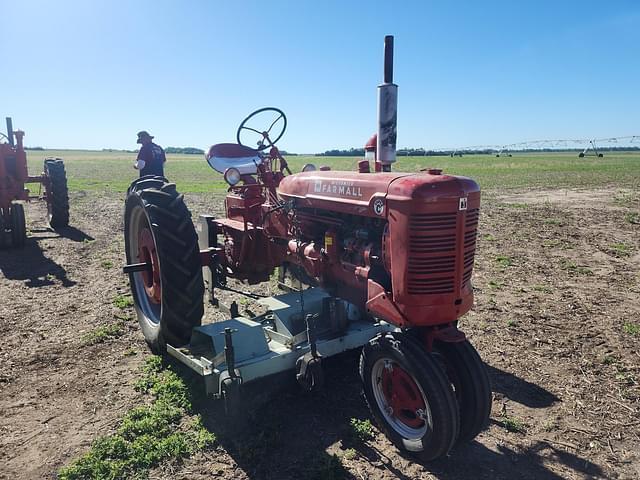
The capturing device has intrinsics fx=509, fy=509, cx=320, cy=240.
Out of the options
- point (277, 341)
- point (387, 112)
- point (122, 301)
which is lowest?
point (122, 301)

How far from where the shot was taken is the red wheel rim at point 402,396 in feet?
9.70

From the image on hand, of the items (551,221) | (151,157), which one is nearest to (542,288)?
(551,221)

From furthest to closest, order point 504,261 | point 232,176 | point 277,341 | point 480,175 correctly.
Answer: point 480,175 < point 504,261 < point 232,176 < point 277,341

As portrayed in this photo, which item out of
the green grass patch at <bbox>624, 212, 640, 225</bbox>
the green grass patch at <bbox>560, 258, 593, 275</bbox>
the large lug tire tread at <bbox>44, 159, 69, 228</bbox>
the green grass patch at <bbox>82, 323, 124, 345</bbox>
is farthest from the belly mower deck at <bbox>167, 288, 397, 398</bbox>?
the green grass patch at <bbox>624, 212, 640, 225</bbox>

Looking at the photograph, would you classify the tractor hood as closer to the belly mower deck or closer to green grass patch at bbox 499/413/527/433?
the belly mower deck

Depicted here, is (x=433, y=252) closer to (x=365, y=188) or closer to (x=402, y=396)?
(x=365, y=188)

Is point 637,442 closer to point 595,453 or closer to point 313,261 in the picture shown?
point 595,453

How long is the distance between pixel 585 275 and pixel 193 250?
17.7 ft

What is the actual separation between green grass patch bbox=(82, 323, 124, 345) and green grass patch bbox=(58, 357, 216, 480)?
1242 mm

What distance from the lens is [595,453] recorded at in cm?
310

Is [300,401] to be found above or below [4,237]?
→ below

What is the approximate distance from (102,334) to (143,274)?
2.34ft

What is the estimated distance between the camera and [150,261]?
185 inches

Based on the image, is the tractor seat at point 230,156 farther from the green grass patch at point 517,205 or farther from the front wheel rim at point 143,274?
the green grass patch at point 517,205
